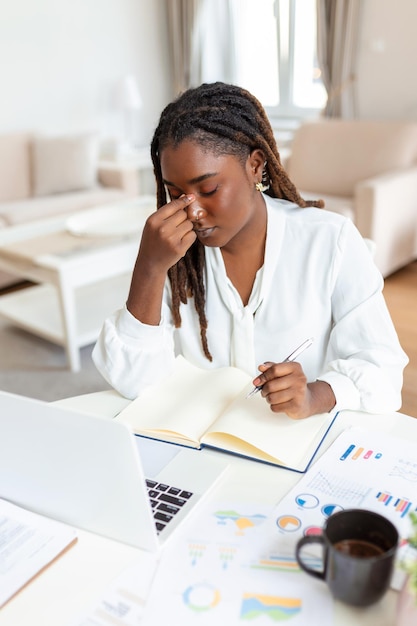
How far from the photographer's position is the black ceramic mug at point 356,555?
1.82 feet

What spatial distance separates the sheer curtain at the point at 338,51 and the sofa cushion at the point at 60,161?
1622 millimetres

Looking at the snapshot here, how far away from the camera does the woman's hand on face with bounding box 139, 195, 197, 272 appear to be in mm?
994

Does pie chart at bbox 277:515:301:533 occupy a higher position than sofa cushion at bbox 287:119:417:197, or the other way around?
pie chart at bbox 277:515:301:533

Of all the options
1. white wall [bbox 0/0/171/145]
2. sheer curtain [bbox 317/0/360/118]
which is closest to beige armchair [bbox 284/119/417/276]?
sheer curtain [bbox 317/0/360/118]

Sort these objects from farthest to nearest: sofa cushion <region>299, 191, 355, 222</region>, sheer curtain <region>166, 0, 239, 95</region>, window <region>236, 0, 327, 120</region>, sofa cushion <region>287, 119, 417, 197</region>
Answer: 1. sheer curtain <region>166, 0, 239, 95</region>
2. window <region>236, 0, 327, 120</region>
3. sofa cushion <region>287, 119, 417, 197</region>
4. sofa cushion <region>299, 191, 355, 222</region>

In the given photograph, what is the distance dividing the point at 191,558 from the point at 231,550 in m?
0.05

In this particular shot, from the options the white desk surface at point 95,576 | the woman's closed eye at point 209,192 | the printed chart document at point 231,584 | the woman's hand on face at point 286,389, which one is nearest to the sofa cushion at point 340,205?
the woman's closed eye at point 209,192

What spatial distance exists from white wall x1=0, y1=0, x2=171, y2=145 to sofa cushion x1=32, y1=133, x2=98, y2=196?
447mm

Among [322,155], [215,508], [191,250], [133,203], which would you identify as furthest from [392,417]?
[322,155]

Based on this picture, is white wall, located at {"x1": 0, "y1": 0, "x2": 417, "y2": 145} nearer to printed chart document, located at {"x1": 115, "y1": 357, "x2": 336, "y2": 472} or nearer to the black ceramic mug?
printed chart document, located at {"x1": 115, "y1": 357, "x2": 336, "y2": 472}

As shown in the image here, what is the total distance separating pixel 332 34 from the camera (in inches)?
157

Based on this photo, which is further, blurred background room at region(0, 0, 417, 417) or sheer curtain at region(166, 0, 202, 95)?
sheer curtain at region(166, 0, 202, 95)

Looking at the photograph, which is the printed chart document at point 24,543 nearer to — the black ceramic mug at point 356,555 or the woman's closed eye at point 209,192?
the black ceramic mug at point 356,555

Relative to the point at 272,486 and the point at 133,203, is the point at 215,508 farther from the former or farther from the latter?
the point at 133,203
